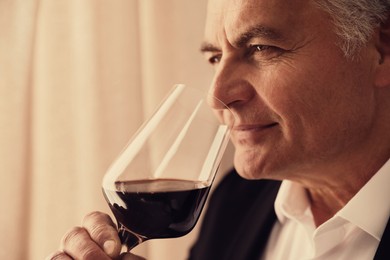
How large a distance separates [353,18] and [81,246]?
882mm

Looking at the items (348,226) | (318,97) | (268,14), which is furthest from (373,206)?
(268,14)

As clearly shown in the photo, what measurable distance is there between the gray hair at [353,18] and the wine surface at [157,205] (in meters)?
0.59

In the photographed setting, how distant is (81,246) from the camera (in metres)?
1.09

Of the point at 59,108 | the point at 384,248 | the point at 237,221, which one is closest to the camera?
the point at 384,248

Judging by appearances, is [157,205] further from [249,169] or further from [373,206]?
[373,206]

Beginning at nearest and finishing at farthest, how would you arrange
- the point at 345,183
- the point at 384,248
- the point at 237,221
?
1. the point at 384,248
2. the point at 345,183
3. the point at 237,221

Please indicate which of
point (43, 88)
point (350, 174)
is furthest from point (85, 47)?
point (350, 174)

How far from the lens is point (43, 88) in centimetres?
163

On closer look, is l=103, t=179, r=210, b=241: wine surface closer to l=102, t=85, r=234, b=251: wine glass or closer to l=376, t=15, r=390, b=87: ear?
l=102, t=85, r=234, b=251: wine glass

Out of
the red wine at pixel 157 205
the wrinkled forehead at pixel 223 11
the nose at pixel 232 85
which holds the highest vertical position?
the wrinkled forehead at pixel 223 11

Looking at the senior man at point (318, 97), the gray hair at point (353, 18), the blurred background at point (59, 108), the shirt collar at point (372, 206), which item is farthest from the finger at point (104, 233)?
the gray hair at point (353, 18)

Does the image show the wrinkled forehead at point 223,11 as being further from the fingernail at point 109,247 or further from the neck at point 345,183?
the fingernail at point 109,247

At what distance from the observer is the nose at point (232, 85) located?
4.37 feet

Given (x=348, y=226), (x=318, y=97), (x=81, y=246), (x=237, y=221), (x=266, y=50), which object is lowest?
(x=237, y=221)
